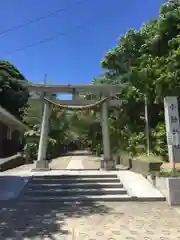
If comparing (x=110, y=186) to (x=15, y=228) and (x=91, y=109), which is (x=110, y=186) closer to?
(x=15, y=228)

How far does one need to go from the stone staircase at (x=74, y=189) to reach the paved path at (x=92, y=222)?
0.68 m

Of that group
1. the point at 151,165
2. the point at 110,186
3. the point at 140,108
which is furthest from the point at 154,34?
the point at 110,186

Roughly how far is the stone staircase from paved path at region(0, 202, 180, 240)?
0.68 metres

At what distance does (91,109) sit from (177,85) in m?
5.37

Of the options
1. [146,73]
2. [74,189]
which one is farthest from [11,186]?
[146,73]

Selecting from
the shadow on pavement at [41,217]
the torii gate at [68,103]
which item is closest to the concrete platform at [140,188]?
the shadow on pavement at [41,217]

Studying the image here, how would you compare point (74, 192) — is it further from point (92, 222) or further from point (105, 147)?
point (105, 147)

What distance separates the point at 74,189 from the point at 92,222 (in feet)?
12.3

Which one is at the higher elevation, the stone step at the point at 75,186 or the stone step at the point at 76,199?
the stone step at the point at 75,186

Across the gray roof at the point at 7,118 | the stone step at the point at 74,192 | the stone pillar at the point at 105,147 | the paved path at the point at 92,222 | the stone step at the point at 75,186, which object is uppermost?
the gray roof at the point at 7,118

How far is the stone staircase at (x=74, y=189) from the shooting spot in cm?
909

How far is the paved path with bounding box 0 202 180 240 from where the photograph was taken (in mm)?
5578

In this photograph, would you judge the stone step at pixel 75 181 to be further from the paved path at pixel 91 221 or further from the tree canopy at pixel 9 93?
the tree canopy at pixel 9 93

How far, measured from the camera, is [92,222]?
6.54 metres
